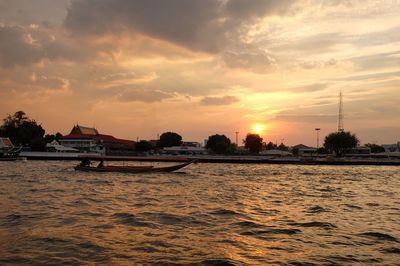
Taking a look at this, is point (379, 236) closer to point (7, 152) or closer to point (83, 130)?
point (7, 152)

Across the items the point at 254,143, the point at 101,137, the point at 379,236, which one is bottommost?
the point at 379,236

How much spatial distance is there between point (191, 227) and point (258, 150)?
5352 inches

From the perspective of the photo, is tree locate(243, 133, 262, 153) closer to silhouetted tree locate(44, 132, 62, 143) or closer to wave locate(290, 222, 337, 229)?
silhouetted tree locate(44, 132, 62, 143)

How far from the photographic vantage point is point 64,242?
10.8m

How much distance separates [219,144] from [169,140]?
22.7 m

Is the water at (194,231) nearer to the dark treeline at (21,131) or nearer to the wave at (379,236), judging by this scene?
the wave at (379,236)

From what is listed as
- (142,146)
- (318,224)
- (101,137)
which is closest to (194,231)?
(318,224)

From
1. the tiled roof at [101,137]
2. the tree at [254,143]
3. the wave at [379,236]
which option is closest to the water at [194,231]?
the wave at [379,236]

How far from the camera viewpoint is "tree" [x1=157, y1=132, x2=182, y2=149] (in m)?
150

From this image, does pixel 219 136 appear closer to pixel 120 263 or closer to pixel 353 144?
pixel 353 144

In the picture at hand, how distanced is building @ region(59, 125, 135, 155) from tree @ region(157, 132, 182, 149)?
36.6 ft

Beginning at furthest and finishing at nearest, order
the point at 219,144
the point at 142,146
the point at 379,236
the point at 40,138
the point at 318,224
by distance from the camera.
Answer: the point at 219,144 < the point at 142,146 < the point at 40,138 < the point at 318,224 < the point at 379,236

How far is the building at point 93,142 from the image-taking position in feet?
400

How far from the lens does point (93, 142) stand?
414 ft
